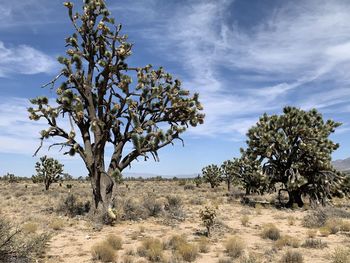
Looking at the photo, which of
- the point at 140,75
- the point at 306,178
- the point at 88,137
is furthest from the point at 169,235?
the point at 306,178

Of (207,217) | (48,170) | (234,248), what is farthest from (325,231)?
(48,170)

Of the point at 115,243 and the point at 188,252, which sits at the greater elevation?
the point at 115,243

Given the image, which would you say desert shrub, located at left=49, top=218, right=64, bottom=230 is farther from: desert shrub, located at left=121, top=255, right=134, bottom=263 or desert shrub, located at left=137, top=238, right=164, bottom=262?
desert shrub, located at left=121, top=255, right=134, bottom=263

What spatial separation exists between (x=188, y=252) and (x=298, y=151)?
13066mm

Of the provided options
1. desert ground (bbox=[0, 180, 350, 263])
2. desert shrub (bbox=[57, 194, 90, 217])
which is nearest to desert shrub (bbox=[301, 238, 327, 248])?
desert ground (bbox=[0, 180, 350, 263])

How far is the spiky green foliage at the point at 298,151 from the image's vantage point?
19594 mm

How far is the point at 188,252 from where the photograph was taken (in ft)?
30.8

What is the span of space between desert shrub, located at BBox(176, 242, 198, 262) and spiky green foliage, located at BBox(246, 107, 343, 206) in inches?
438

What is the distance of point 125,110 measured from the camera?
628 inches

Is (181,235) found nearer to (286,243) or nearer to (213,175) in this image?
(286,243)

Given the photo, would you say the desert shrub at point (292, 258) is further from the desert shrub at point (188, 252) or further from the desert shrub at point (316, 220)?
the desert shrub at point (316, 220)

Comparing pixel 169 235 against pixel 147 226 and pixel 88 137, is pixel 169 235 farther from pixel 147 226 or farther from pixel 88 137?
pixel 88 137

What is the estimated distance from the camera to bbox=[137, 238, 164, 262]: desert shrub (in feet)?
29.8

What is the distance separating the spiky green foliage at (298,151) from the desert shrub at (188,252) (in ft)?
36.5
